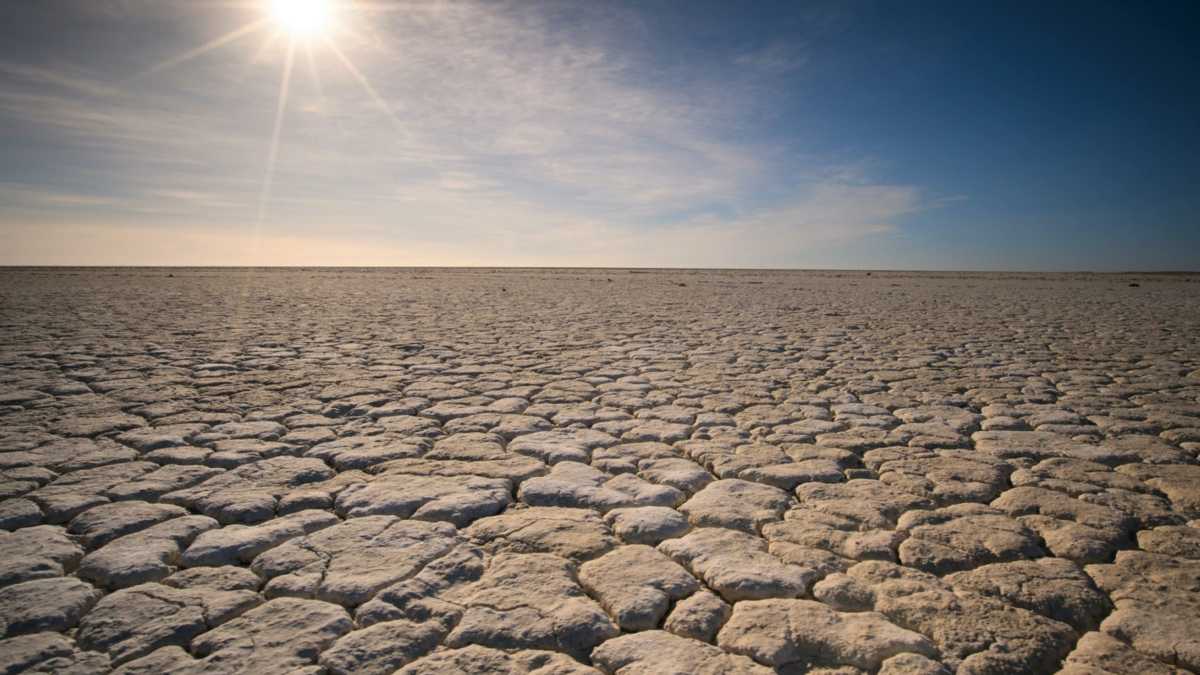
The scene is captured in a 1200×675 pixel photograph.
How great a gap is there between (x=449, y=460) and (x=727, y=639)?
1449mm

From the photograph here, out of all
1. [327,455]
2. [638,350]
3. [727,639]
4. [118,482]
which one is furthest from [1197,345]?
[118,482]

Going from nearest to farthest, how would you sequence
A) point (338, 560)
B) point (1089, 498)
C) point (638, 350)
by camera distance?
1. point (338, 560)
2. point (1089, 498)
3. point (638, 350)

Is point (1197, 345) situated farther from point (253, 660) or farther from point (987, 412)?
point (253, 660)

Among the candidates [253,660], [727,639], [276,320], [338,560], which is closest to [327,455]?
[338,560]

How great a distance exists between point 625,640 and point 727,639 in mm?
220

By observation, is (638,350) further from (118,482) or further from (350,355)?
(118,482)

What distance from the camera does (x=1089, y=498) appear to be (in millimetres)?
2100

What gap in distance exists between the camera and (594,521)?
1914 millimetres

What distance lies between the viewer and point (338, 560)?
1.65 metres

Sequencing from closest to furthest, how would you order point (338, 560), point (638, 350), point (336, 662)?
point (336, 662), point (338, 560), point (638, 350)

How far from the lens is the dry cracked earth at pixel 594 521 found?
4.30 ft

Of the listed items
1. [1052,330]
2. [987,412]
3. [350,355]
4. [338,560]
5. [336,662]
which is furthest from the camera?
[1052,330]

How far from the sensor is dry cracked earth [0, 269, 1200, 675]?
1.31 metres

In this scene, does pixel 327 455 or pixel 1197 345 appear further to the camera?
pixel 1197 345
